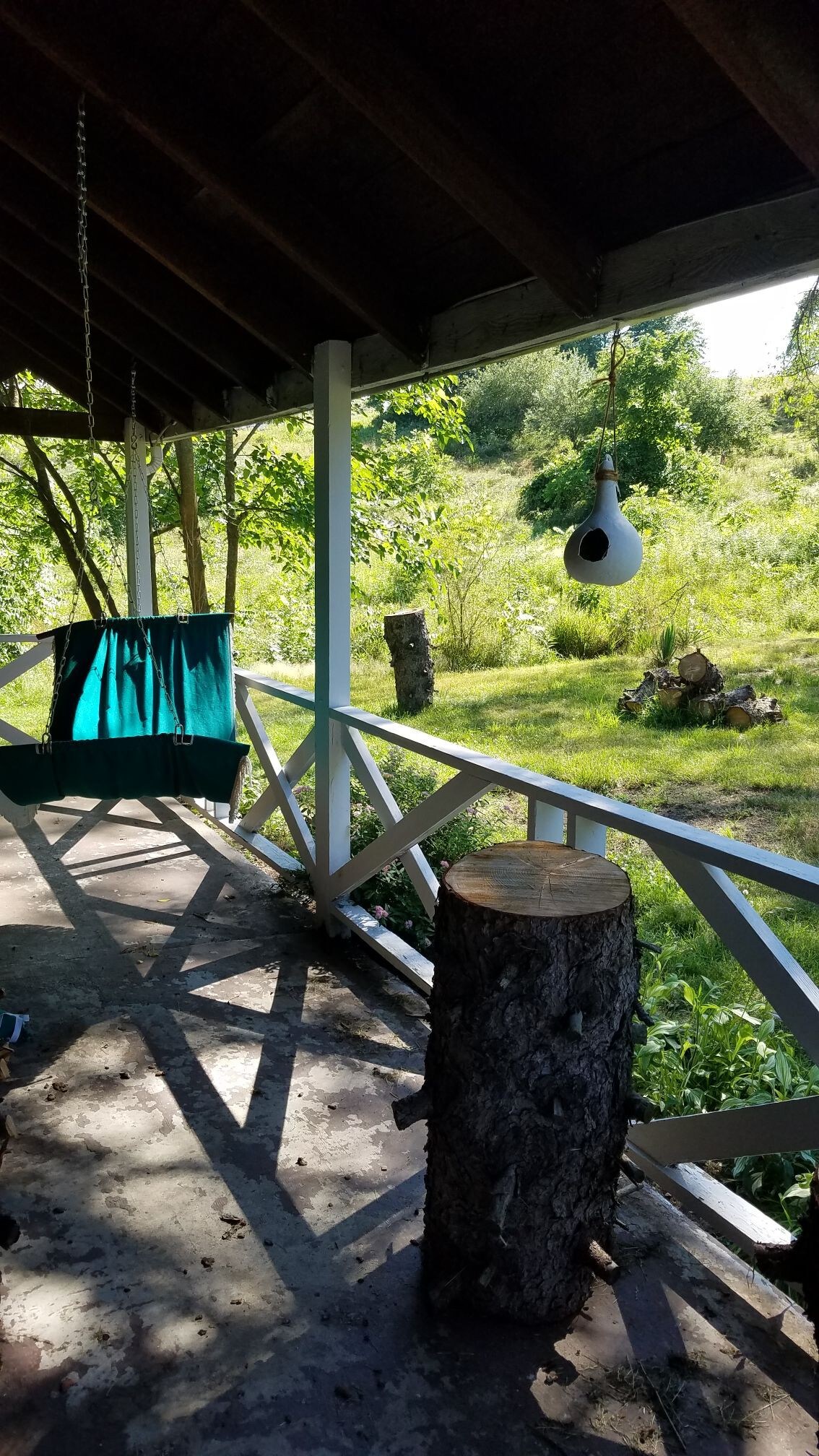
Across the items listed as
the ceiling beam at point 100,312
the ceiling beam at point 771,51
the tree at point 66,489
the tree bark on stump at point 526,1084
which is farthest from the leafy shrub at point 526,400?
the tree bark on stump at point 526,1084

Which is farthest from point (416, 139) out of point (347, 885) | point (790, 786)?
point (790, 786)

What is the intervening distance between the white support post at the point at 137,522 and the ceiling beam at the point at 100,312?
49 centimetres

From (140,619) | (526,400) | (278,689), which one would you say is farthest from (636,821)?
(526,400)

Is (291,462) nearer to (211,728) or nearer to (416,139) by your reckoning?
(211,728)

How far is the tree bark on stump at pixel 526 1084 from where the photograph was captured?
153 cm

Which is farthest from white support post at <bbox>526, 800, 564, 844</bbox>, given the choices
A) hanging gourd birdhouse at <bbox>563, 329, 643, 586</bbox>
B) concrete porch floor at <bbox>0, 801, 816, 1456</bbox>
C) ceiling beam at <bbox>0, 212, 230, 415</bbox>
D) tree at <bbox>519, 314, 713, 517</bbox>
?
tree at <bbox>519, 314, 713, 517</bbox>

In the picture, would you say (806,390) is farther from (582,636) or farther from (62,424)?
(62,424)

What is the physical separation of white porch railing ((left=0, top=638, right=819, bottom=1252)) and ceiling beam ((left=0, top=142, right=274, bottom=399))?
1.46 m

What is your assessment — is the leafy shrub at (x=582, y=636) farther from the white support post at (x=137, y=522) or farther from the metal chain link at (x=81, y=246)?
the metal chain link at (x=81, y=246)

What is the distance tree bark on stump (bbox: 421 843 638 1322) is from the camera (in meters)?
1.53

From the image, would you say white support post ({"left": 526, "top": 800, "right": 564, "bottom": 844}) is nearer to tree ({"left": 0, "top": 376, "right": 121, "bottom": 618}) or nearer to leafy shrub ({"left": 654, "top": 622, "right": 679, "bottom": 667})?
tree ({"left": 0, "top": 376, "right": 121, "bottom": 618})

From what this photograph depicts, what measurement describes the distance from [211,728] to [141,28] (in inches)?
90.0

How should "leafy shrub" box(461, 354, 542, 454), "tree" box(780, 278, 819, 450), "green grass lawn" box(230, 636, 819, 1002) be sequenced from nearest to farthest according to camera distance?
1. "green grass lawn" box(230, 636, 819, 1002)
2. "tree" box(780, 278, 819, 450)
3. "leafy shrub" box(461, 354, 542, 454)

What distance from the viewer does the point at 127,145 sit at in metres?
2.59
